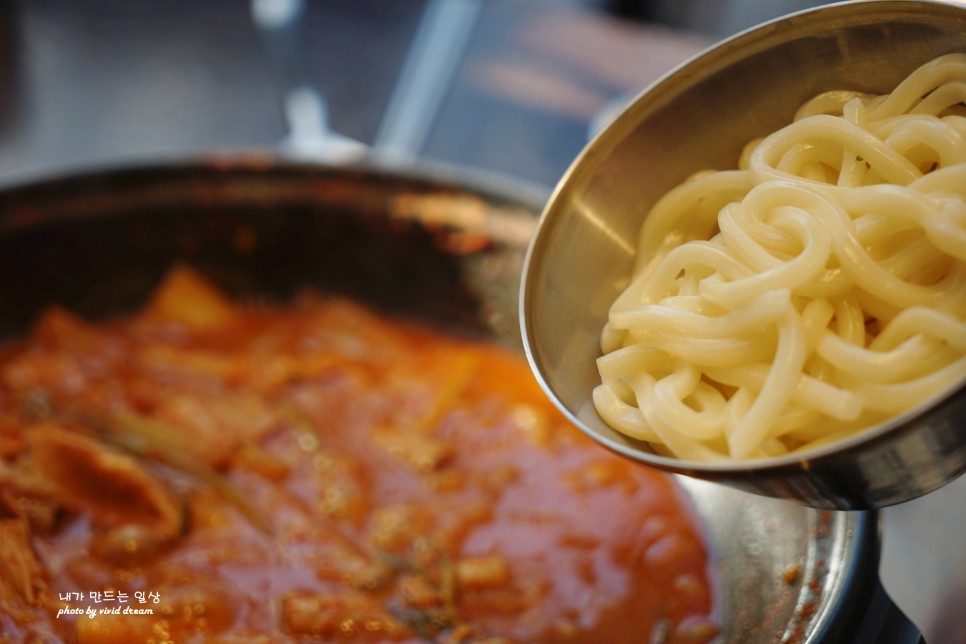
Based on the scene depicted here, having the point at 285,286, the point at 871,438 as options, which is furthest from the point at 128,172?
the point at 871,438

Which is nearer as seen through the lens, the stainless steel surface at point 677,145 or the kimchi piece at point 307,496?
the stainless steel surface at point 677,145

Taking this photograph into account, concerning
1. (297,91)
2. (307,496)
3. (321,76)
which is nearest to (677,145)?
(307,496)

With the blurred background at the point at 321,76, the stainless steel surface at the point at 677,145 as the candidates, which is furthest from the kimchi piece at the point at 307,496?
the blurred background at the point at 321,76

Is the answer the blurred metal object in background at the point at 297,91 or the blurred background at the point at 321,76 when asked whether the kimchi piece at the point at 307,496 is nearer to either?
the blurred metal object in background at the point at 297,91

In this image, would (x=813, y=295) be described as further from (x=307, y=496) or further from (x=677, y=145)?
(x=307, y=496)

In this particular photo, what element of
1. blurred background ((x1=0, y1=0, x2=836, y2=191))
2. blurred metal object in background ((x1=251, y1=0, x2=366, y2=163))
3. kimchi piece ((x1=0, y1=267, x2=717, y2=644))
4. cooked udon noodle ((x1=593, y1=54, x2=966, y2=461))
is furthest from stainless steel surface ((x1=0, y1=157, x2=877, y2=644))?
cooked udon noodle ((x1=593, y1=54, x2=966, y2=461))

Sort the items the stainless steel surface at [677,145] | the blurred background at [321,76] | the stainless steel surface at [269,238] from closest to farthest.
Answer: the stainless steel surface at [677,145], the stainless steel surface at [269,238], the blurred background at [321,76]

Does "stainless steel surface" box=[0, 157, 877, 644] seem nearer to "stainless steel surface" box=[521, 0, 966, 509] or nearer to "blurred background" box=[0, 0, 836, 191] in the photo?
"blurred background" box=[0, 0, 836, 191]
